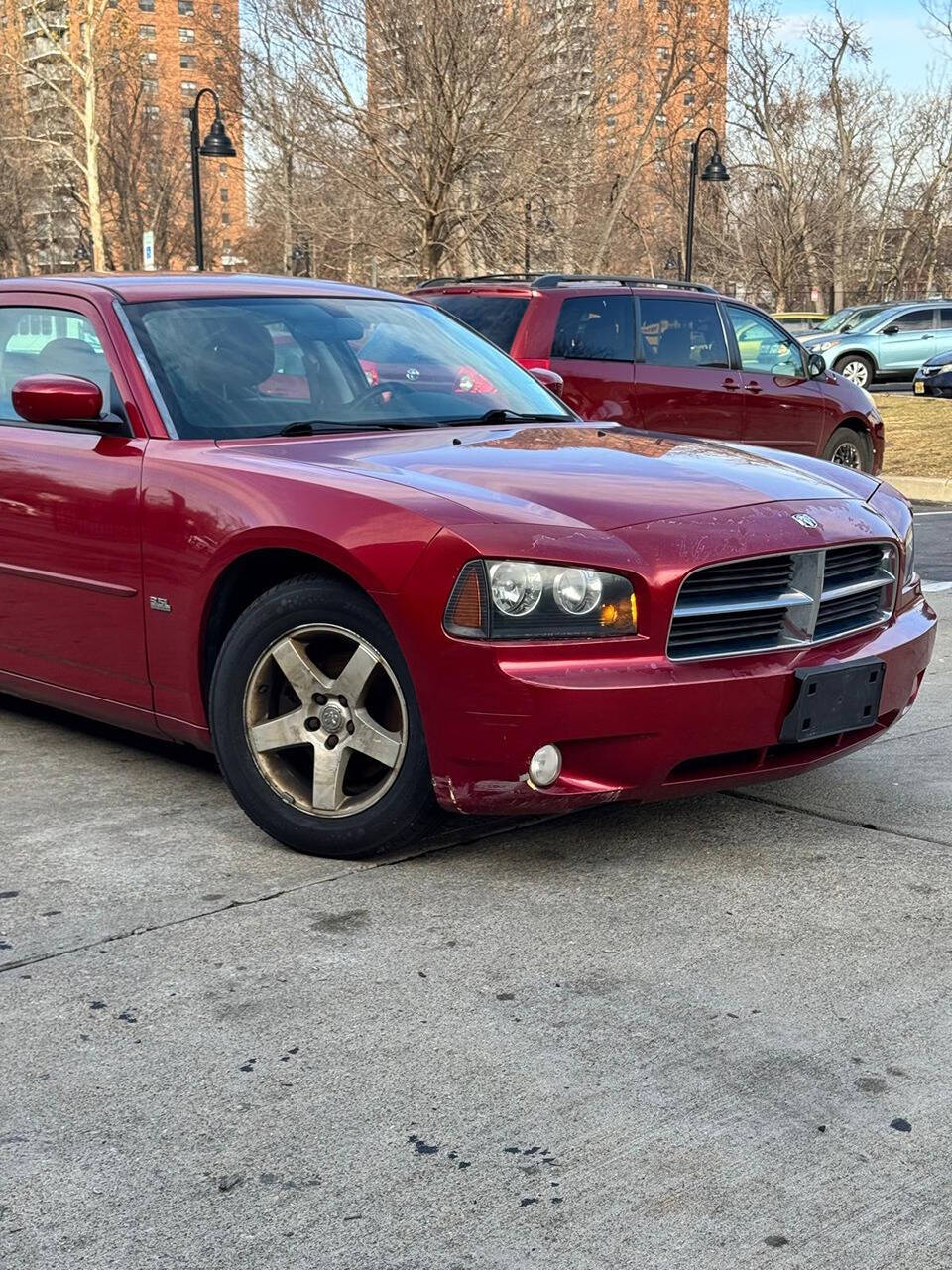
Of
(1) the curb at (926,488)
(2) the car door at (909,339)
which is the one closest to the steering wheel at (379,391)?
(1) the curb at (926,488)

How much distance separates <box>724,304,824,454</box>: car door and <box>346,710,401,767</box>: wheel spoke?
8.55 meters

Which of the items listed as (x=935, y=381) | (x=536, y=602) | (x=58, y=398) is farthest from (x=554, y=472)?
(x=935, y=381)

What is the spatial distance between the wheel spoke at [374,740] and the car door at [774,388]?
336 inches

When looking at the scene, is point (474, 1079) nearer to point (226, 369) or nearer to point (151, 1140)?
point (151, 1140)

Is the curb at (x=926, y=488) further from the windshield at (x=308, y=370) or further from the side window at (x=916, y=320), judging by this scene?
the side window at (x=916, y=320)

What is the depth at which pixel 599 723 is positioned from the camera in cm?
381

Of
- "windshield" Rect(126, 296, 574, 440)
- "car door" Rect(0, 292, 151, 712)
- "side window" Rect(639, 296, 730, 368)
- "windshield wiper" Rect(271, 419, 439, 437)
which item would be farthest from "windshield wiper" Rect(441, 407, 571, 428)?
"side window" Rect(639, 296, 730, 368)

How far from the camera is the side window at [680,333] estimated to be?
11.5m

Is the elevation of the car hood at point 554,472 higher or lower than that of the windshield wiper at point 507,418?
lower

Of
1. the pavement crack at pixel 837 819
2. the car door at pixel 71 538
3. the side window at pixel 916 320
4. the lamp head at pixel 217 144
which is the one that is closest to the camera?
the pavement crack at pixel 837 819

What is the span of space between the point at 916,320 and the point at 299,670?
1214 inches

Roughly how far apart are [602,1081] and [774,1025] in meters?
0.43

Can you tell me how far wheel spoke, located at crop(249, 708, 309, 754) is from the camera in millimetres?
4203

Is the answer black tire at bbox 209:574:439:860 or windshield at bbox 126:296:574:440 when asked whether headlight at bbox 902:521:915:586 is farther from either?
black tire at bbox 209:574:439:860
